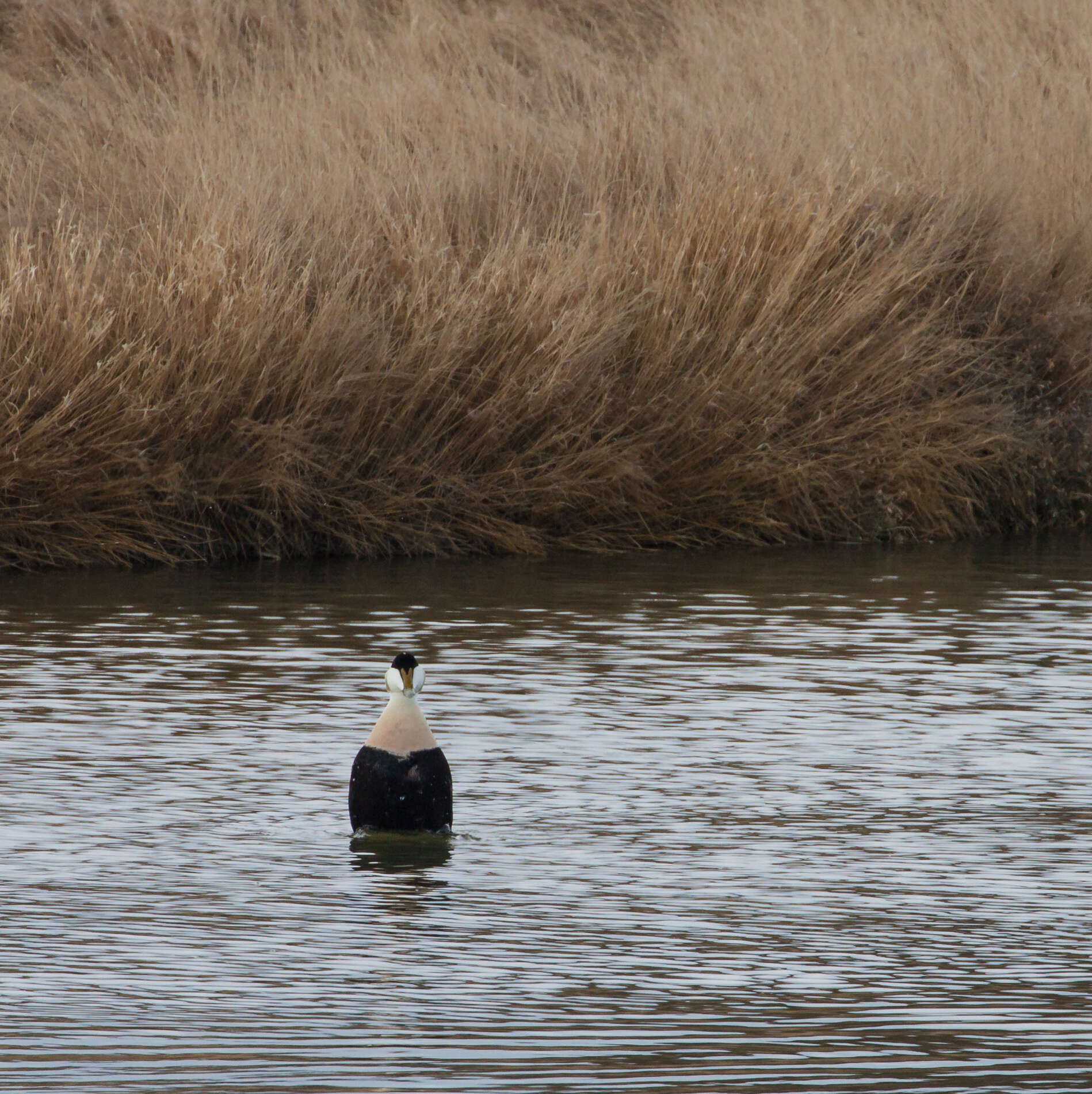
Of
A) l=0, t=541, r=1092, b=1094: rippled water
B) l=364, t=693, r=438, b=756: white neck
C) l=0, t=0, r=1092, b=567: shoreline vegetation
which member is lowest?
l=0, t=541, r=1092, b=1094: rippled water

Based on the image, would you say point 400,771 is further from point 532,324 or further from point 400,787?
point 532,324

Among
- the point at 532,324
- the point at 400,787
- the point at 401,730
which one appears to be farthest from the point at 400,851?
the point at 532,324

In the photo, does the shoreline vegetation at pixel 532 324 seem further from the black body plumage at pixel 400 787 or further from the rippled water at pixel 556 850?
the black body plumage at pixel 400 787

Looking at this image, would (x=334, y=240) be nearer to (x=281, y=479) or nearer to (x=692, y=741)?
(x=281, y=479)

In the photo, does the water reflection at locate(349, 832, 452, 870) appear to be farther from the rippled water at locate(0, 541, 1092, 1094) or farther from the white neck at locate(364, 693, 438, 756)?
the white neck at locate(364, 693, 438, 756)

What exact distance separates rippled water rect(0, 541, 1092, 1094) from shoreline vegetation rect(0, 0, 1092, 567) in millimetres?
1135

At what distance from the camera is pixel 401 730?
5770 mm

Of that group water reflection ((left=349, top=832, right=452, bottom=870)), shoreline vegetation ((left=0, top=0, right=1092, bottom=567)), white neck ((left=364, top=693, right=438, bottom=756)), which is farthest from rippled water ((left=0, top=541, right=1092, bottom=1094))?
shoreline vegetation ((left=0, top=0, right=1092, bottom=567))

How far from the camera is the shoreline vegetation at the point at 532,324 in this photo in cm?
1098

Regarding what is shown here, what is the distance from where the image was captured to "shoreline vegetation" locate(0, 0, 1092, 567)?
36.0 feet

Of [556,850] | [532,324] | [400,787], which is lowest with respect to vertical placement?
[556,850]

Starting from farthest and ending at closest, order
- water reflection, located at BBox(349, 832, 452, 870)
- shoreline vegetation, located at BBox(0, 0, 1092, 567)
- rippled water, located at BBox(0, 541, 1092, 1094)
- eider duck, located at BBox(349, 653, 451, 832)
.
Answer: shoreline vegetation, located at BBox(0, 0, 1092, 567) → eider duck, located at BBox(349, 653, 451, 832) → water reflection, located at BBox(349, 832, 452, 870) → rippled water, located at BBox(0, 541, 1092, 1094)

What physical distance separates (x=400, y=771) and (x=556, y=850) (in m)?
0.43

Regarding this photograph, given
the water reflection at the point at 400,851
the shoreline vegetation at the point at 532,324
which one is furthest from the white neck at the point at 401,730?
the shoreline vegetation at the point at 532,324
